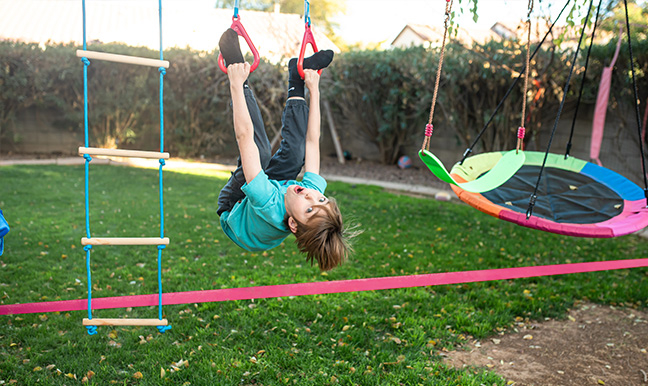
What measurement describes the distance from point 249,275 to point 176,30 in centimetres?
1161

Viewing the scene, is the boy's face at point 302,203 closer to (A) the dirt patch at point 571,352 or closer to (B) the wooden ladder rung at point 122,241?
(B) the wooden ladder rung at point 122,241

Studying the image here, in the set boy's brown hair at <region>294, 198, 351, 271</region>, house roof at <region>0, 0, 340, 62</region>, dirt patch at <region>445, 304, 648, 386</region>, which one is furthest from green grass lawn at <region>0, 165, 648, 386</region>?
house roof at <region>0, 0, 340, 62</region>

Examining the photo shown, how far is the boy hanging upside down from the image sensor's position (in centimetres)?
202

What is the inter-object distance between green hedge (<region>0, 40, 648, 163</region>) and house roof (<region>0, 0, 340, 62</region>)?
2033mm

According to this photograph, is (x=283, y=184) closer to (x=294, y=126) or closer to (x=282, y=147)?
(x=282, y=147)

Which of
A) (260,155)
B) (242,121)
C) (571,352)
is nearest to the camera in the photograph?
(242,121)

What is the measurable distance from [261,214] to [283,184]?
31cm

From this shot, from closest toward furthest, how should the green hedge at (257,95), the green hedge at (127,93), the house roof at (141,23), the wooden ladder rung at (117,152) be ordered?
the wooden ladder rung at (117,152) < the green hedge at (257,95) < the green hedge at (127,93) < the house roof at (141,23)

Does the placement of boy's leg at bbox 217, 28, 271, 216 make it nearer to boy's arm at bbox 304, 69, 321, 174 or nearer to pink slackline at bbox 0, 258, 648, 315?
boy's arm at bbox 304, 69, 321, 174

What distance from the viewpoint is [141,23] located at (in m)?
13.4

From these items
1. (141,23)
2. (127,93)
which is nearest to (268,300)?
(127,93)

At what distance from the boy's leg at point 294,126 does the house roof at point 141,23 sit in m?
8.27

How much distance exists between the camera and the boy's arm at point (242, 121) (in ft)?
6.49

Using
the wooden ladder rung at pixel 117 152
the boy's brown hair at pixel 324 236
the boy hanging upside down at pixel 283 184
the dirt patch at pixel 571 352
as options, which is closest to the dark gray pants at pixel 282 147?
the boy hanging upside down at pixel 283 184
